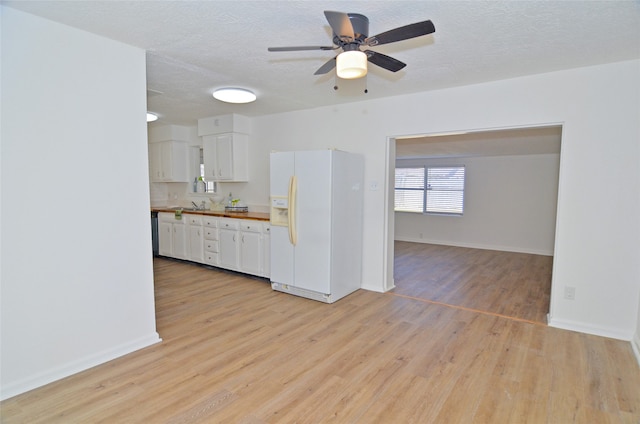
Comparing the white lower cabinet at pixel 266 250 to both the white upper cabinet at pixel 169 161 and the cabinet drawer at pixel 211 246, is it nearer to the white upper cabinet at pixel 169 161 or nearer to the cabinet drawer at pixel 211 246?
the cabinet drawer at pixel 211 246

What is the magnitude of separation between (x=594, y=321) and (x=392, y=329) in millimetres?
1882

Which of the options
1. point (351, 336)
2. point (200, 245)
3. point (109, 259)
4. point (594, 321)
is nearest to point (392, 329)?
point (351, 336)

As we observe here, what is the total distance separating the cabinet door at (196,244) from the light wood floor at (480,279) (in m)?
3.15

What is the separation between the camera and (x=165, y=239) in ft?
20.1

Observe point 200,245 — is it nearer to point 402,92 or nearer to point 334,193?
point 334,193

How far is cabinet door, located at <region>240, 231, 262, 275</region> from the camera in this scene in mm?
4816

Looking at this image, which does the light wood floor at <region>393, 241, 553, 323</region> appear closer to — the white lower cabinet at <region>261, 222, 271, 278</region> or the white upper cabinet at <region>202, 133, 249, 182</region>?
the white lower cabinet at <region>261, 222, 271, 278</region>

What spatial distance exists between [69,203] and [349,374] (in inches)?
94.7

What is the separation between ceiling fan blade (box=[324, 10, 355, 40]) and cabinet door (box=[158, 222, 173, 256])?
5059 millimetres

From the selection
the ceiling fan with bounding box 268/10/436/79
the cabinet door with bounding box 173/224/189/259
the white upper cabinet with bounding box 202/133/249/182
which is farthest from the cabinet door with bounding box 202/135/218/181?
the ceiling fan with bounding box 268/10/436/79

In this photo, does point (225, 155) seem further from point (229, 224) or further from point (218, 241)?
point (218, 241)

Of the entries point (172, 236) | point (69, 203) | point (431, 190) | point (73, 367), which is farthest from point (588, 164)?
point (172, 236)

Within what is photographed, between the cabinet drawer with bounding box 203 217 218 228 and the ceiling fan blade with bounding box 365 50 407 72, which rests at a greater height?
the ceiling fan blade with bounding box 365 50 407 72

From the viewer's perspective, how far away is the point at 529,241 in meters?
7.25
